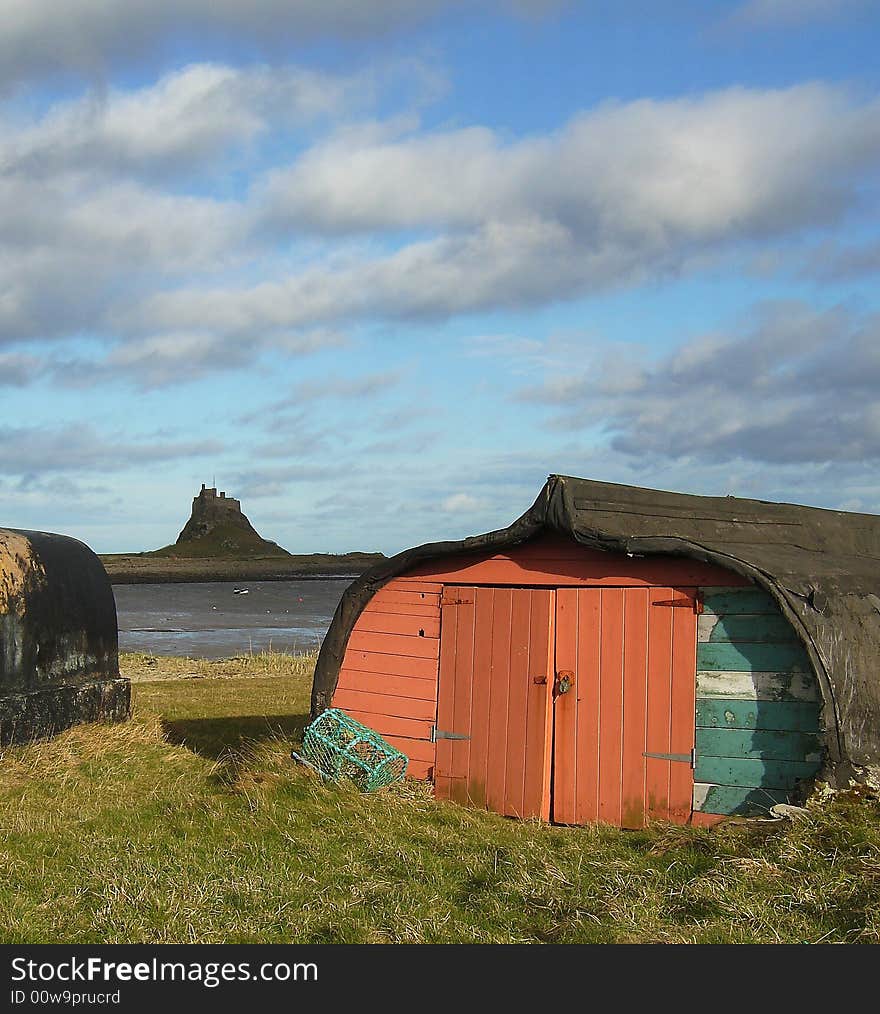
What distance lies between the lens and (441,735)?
1007 centimetres

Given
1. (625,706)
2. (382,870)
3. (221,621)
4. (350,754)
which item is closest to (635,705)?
(625,706)

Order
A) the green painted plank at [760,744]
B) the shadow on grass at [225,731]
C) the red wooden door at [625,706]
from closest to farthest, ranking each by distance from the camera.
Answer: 1. the green painted plank at [760,744]
2. the red wooden door at [625,706]
3. the shadow on grass at [225,731]

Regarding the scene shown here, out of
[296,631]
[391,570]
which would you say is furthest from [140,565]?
[391,570]

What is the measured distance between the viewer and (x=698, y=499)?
10.8m

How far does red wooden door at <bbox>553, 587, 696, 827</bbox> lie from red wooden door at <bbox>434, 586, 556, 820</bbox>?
156mm

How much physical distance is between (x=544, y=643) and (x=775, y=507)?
3194 mm

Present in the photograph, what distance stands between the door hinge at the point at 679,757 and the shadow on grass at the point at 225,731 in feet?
14.1

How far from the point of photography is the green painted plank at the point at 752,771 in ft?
27.5

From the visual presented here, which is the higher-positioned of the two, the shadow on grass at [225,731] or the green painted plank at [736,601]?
the green painted plank at [736,601]

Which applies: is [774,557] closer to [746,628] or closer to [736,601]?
[736,601]

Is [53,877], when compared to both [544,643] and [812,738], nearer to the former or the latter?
[544,643]

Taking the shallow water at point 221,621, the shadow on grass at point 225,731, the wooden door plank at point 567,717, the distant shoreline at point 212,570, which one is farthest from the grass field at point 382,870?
the distant shoreline at point 212,570

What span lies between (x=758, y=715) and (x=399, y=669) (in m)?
3.38

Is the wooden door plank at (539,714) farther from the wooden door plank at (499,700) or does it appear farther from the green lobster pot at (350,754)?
the green lobster pot at (350,754)
